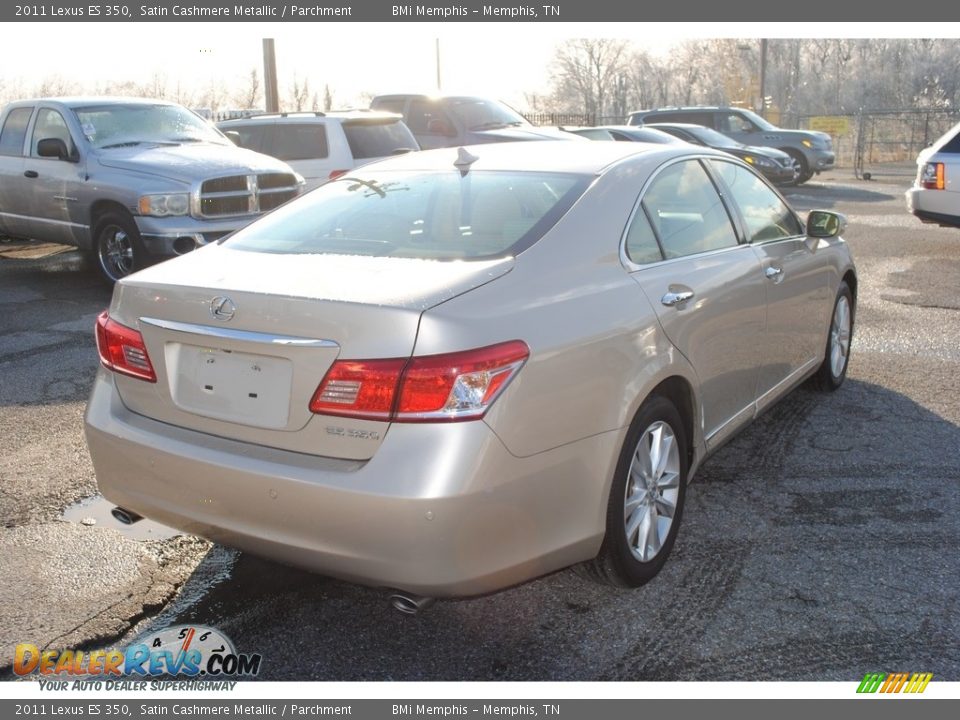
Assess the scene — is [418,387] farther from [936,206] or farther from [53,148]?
[936,206]

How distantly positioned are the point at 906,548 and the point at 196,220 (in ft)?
23.5

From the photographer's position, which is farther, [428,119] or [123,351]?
[428,119]

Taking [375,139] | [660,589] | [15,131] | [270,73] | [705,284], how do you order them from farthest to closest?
[270,73] < [375,139] < [15,131] < [705,284] < [660,589]

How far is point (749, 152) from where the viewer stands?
2212 centimetres

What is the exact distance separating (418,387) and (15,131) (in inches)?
391

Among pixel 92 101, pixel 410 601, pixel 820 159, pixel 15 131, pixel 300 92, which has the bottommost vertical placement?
pixel 410 601

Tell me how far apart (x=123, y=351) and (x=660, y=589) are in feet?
6.86

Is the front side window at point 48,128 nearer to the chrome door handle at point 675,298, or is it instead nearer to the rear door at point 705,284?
the rear door at point 705,284

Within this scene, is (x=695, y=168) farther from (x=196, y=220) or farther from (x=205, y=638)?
(x=196, y=220)

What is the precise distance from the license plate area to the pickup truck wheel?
6741 mm

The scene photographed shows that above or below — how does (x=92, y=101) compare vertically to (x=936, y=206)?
above

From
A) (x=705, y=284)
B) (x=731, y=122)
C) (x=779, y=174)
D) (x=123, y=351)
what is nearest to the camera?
(x=123, y=351)

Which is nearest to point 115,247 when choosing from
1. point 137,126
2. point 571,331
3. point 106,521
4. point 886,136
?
point 137,126

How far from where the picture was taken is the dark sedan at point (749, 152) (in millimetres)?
21719
